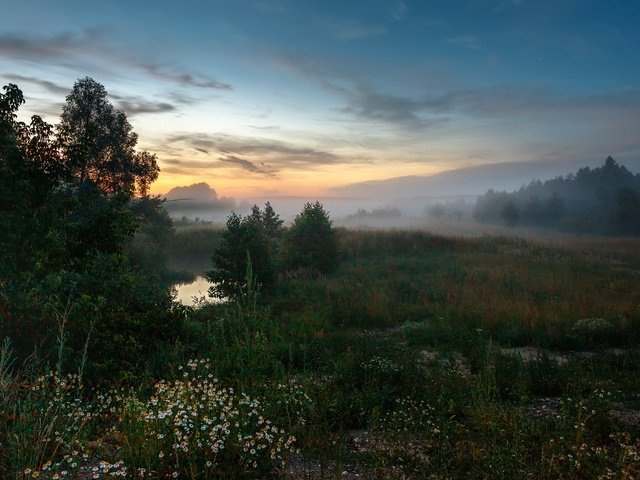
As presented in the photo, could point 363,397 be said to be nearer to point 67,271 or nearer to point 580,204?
point 67,271

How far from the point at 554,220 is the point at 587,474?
79.7m

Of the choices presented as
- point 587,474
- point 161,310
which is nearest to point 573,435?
point 587,474

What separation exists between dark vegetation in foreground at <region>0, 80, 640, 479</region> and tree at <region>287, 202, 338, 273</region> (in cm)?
561

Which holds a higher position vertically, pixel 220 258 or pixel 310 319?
pixel 220 258

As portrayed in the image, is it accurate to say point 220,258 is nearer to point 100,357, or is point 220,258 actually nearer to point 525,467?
point 100,357

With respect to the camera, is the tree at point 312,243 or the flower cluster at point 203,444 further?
the tree at point 312,243

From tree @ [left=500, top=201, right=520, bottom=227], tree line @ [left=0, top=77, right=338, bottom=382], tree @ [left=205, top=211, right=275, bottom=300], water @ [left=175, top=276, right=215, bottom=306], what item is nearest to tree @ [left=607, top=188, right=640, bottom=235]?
tree @ [left=500, top=201, right=520, bottom=227]

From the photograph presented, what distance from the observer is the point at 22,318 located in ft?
22.8

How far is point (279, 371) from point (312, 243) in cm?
1783

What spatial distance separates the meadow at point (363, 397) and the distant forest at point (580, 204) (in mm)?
49244

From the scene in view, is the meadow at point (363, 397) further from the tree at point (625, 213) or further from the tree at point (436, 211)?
the tree at point (436, 211)

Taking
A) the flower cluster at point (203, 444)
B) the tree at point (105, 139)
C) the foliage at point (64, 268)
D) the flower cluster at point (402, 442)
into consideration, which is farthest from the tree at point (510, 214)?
the flower cluster at point (203, 444)

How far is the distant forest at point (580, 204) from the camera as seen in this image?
56969mm

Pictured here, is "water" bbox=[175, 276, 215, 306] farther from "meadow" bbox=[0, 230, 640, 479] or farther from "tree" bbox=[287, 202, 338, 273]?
"meadow" bbox=[0, 230, 640, 479]
